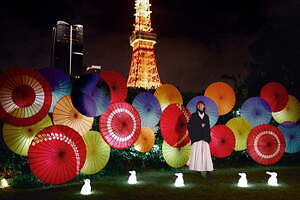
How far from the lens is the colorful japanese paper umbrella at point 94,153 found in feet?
25.3

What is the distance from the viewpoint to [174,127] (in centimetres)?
877

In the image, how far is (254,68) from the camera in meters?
20.8

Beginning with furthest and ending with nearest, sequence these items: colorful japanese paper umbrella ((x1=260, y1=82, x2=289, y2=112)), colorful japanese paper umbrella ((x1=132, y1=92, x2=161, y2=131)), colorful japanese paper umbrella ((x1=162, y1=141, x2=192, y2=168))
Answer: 1. colorful japanese paper umbrella ((x1=260, y1=82, x2=289, y2=112))
2. colorful japanese paper umbrella ((x1=132, y1=92, x2=161, y2=131))
3. colorful japanese paper umbrella ((x1=162, y1=141, x2=192, y2=168))

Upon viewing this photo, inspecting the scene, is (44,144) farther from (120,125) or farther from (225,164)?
(225,164)

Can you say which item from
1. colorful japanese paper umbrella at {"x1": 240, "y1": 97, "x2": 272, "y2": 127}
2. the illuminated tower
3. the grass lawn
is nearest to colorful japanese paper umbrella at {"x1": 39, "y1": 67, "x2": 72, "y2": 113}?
the grass lawn

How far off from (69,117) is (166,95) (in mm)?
3143

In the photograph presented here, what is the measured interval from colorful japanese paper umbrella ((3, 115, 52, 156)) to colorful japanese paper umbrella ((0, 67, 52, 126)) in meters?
0.20

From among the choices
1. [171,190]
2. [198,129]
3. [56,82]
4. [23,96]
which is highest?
[56,82]

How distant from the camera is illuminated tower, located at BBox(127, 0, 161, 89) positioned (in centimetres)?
4728

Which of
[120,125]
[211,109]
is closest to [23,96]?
[120,125]

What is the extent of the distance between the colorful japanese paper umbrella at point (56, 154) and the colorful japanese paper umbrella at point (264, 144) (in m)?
4.96

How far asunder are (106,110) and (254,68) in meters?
14.6

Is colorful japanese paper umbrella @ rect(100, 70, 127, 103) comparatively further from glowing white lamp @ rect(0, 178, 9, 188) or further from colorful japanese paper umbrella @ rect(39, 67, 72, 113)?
glowing white lamp @ rect(0, 178, 9, 188)

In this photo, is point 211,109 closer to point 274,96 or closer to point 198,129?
point 198,129
